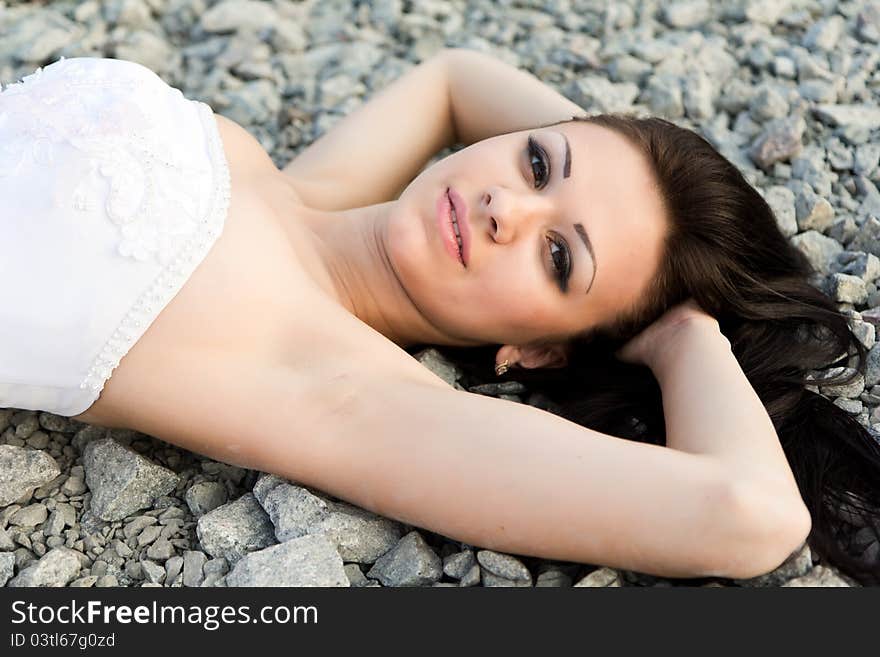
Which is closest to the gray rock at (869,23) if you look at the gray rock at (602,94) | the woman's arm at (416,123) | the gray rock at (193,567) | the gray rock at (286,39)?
the gray rock at (602,94)

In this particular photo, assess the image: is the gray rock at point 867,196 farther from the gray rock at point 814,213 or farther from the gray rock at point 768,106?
the gray rock at point 768,106

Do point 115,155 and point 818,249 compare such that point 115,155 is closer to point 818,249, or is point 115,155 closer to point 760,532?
point 760,532

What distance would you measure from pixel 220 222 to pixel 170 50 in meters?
2.10

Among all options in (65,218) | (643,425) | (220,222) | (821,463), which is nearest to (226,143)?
(220,222)

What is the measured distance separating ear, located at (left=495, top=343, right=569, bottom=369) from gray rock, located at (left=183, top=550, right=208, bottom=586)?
38.8 inches

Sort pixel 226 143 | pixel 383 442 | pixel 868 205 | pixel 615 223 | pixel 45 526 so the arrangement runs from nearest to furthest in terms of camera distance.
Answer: pixel 383 442 < pixel 45 526 < pixel 615 223 < pixel 226 143 < pixel 868 205

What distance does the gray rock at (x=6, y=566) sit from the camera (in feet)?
7.60

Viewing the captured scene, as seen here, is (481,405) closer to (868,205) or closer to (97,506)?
(97,506)

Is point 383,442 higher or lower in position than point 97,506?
higher

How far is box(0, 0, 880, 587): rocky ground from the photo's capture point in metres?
2.35

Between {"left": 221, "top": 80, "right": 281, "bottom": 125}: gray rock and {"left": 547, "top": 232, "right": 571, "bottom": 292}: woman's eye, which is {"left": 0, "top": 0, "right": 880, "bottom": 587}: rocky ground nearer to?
{"left": 221, "top": 80, "right": 281, "bottom": 125}: gray rock

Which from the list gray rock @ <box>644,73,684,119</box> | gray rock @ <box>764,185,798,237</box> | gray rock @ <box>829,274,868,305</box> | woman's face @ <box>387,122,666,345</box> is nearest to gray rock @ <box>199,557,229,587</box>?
woman's face @ <box>387,122,666,345</box>

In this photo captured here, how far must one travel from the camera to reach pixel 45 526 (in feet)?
8.20

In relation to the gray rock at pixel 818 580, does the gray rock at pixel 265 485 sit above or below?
below
